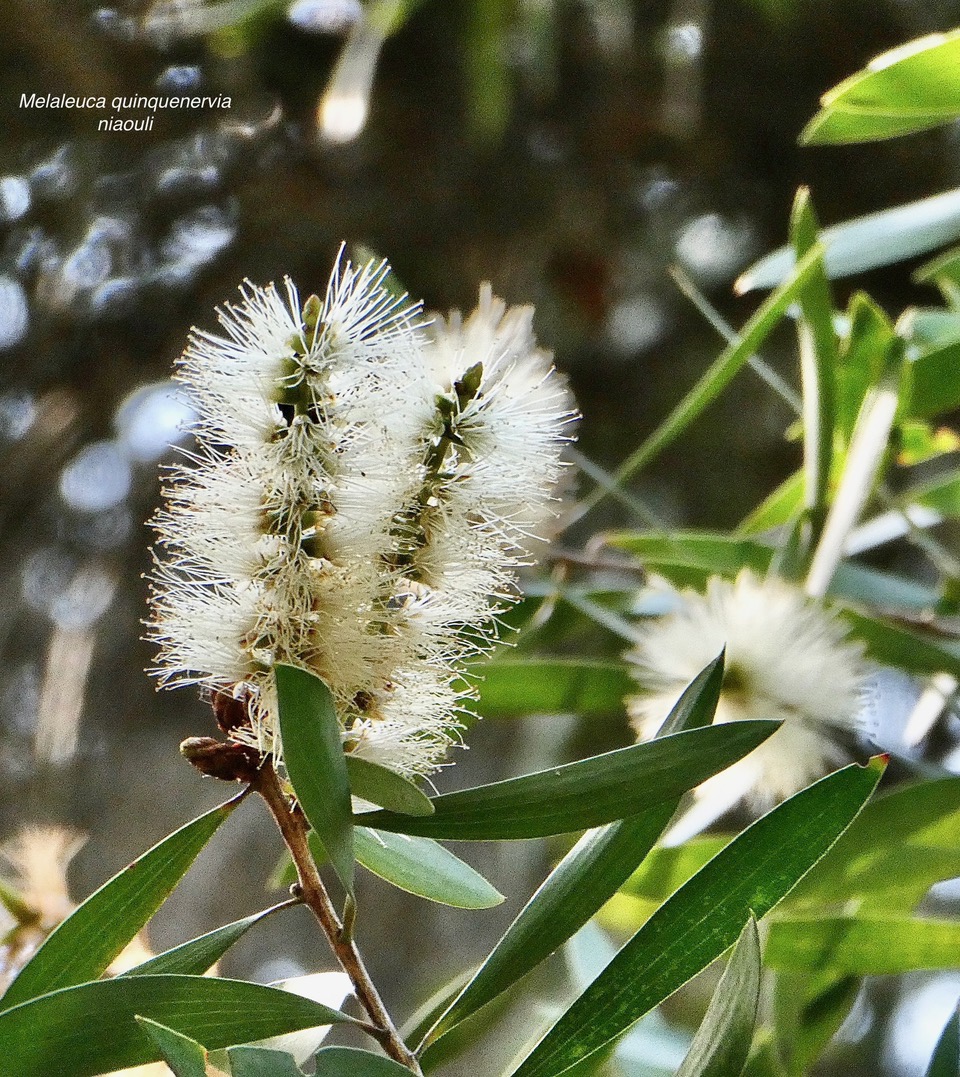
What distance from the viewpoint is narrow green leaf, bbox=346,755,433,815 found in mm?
353

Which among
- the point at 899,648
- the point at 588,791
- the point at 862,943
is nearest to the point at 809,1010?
the point at 862,943

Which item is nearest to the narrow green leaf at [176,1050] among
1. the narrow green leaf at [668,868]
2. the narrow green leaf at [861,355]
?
the narrow green leaf at [668,868]

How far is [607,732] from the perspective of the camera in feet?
4.21

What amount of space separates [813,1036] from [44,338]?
41.8 inches

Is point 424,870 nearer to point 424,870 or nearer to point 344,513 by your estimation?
point 424,870

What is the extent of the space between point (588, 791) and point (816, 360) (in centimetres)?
39

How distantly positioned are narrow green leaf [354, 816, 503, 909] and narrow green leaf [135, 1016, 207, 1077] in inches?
4.7

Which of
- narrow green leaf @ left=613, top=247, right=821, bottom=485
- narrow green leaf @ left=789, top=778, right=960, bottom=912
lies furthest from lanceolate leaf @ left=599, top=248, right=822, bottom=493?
narrow green leaf @ left=789, top=778, right=960, bottom=912

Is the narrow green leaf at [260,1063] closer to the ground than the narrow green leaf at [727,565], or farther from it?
closer to the ground

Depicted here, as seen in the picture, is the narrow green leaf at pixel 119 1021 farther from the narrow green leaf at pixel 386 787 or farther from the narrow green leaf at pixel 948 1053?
the narrow green leaf at pixel 948 1053

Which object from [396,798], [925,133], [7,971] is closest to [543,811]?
[396,798]

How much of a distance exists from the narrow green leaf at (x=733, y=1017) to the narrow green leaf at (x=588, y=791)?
0.15 ft

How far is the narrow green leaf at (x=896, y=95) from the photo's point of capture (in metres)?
0.53

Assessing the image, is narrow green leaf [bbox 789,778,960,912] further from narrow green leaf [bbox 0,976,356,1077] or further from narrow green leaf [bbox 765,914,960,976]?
narrow green leaf [bbox 0,976,356,1077]
